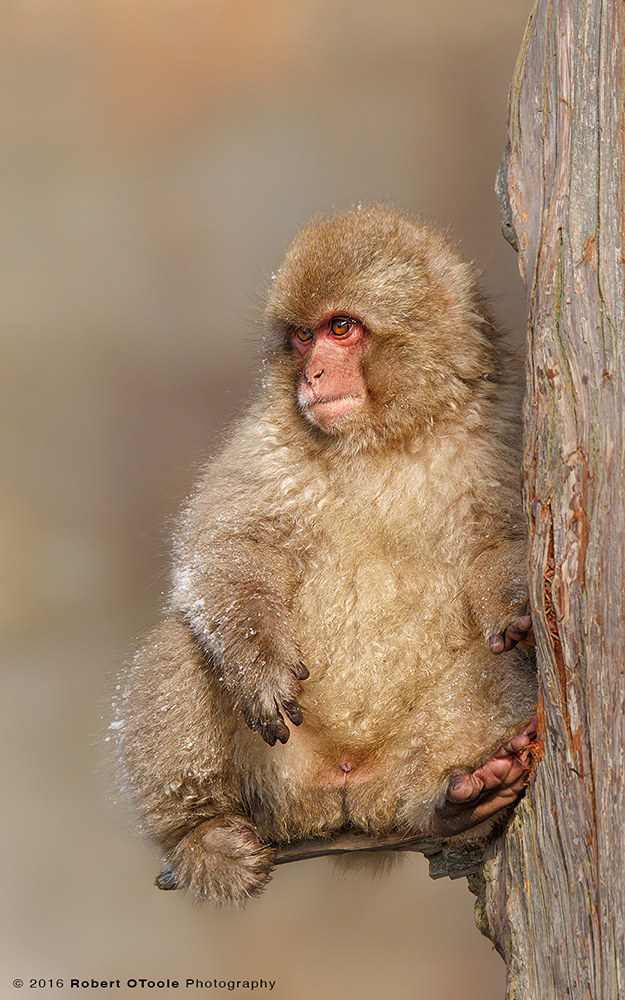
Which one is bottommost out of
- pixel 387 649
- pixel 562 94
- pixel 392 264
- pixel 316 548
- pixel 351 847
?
pixel 351 847

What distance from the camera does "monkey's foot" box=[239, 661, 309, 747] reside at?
7.54 feet

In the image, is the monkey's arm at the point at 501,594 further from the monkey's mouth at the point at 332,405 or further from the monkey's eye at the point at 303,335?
the monkey's eye at the point at 303,335

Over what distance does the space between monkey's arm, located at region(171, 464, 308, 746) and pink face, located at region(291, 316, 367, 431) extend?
1.00ft

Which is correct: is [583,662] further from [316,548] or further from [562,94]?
[562,94]

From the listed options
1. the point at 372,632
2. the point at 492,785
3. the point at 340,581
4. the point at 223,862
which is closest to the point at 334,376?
the point at 340,581

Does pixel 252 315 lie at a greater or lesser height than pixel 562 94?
→ lesser

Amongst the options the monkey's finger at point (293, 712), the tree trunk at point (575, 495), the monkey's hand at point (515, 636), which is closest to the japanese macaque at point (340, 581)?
the monkey's finger at point (293, 712)

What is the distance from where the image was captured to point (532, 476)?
200 centimetres

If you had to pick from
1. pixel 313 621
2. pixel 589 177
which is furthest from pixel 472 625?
pixel 589 177

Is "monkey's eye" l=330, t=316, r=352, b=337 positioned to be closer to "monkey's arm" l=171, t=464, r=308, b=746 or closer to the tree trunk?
"monkey's arm" l=171, t=464, r=308, b=746

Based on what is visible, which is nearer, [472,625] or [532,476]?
[532,476]

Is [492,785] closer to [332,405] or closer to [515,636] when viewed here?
[515,636]

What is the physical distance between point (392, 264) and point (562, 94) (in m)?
0.71

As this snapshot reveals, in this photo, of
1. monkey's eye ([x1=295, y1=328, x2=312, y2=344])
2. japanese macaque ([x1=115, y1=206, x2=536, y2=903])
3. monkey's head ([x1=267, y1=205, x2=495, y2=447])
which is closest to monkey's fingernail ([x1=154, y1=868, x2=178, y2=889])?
japanese macaque ([x1=115, y1=206, x2=536, y2=903])
